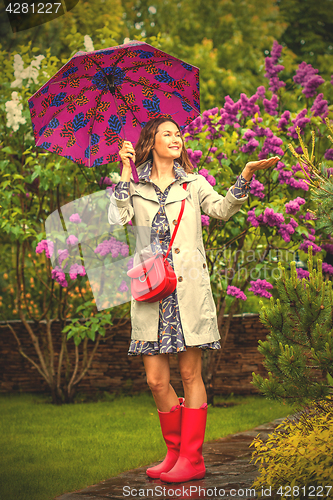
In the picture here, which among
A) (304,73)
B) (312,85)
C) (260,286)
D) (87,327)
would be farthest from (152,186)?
(304,73)

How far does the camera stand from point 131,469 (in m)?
3.27

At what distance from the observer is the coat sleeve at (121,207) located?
9.59 ft

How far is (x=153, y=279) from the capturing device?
110 inches

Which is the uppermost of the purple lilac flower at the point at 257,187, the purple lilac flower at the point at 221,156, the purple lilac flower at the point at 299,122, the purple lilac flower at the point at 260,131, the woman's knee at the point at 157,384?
the purple lilac flower at the point at 299,122

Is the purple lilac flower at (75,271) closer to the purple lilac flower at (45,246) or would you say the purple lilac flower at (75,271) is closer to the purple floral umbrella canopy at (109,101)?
the purple lilac flower at (45,246)

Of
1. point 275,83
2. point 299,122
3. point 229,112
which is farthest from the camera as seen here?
point 275,83

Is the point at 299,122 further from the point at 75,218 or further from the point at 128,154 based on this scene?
the point at 75,218

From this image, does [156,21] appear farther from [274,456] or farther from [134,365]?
[274,456]

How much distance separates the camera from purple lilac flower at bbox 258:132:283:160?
165 inches

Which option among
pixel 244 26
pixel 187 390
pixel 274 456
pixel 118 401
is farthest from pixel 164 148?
pixel 244 26

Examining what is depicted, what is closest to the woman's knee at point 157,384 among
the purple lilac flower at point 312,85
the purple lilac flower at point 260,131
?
the purple lilac flower at point 260,131

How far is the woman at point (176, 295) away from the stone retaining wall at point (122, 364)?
2.93 metres

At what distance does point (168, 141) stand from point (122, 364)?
3811 mm

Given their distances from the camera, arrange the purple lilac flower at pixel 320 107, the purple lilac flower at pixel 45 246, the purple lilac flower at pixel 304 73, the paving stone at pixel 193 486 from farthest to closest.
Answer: the purple lilac flower at pixel 304 73
the purple lilac flower at pixel 45 246
the purple lilac flower at pixel 320 107
the paving stone at pixel 193 486
